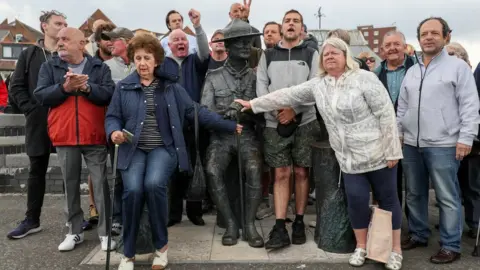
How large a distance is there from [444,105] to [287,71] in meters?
1.49

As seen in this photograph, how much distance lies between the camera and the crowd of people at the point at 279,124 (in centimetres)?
365

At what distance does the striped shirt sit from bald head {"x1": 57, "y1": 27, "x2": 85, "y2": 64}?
2.72 ft

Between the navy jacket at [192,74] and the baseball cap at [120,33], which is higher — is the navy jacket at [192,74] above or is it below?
below

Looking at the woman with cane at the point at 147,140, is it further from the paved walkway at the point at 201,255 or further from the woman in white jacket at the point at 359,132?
the woman in white jacket at the point at 359,132

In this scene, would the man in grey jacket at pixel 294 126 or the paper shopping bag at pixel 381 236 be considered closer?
the paper shopping bag at pixel 381 236

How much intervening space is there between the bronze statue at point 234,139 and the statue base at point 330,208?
61 centimetres

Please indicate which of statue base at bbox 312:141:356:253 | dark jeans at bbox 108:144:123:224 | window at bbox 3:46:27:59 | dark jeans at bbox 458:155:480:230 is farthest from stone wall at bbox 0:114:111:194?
window at bbox 3:46:27:59

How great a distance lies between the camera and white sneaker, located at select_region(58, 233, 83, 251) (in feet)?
13.7

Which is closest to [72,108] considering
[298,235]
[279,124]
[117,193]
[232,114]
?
[117,193]

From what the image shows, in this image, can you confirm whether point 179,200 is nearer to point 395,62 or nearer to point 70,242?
point 70,242

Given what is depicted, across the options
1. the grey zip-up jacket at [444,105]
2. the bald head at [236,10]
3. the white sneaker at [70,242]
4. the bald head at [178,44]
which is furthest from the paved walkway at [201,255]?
the bald head at [236,10]

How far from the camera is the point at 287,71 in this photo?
4.34m

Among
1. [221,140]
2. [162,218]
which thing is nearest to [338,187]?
[221,140]

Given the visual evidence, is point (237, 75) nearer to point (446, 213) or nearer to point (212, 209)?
point (212, 209)
